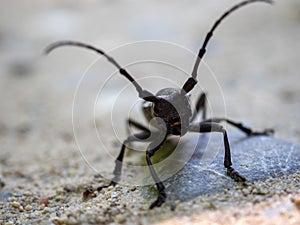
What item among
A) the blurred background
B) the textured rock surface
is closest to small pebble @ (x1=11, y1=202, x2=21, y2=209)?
the blurred background

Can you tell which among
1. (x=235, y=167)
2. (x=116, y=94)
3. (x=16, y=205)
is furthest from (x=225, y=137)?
(x=116, y=94)

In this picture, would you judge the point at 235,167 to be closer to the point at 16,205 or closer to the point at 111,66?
the point at 16,205

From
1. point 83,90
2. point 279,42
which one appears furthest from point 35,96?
point 279,42

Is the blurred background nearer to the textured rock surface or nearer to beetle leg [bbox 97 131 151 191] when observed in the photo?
beetle leg [bbox 97 131 151 191]

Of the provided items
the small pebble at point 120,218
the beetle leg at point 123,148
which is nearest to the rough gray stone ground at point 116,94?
the small pebble at point 120,218

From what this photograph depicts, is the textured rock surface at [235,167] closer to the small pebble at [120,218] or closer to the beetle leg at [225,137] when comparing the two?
the beetle leg at [225,137]


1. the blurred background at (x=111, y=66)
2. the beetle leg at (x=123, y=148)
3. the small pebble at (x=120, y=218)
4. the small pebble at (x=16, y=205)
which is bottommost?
the small pebble at (x=120, y=218)

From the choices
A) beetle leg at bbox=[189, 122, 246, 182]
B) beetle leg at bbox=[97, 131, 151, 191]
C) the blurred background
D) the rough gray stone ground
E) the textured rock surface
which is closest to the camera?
the rough gray stone ground
